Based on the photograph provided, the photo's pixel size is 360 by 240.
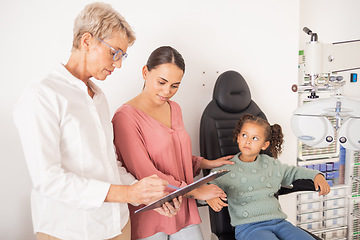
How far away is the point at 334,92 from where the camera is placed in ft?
4.68

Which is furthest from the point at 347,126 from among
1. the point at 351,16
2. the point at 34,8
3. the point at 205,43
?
the point at 351,16

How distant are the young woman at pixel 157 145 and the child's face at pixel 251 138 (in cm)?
37

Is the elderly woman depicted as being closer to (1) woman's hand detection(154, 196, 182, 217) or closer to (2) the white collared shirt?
(2) the white collared shirt

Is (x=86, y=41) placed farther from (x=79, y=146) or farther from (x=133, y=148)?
(x=133, y=148)

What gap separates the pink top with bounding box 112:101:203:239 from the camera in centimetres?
133

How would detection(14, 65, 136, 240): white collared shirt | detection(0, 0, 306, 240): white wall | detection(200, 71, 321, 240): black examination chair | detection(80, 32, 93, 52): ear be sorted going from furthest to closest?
detection(200, 71, 321, 240): black examination chair
detection(0, 0, 306, 240): white wall
detection(80, 32, 93, 52): ear
detection(14, 65, 136, 240): white collared shirt

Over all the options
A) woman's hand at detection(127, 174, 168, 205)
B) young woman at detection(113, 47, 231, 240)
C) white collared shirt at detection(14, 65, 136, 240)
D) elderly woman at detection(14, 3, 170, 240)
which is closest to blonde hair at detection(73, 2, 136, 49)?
elderly woman at detection(14, 3, 170, 240)

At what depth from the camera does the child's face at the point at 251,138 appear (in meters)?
1.72

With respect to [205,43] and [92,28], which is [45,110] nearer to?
[92,28]

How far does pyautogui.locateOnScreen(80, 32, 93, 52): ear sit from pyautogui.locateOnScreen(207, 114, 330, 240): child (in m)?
1.01

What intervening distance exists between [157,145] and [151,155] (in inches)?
2.1

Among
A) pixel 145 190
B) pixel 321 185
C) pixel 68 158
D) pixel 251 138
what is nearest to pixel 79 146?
pixel 68 158

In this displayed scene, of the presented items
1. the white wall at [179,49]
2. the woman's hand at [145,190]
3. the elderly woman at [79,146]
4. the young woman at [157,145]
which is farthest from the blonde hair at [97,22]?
the white wall at [179,49]

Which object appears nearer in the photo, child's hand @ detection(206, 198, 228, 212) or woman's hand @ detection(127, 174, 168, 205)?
woman's hand @ detection(127, 174, 168, 205)
